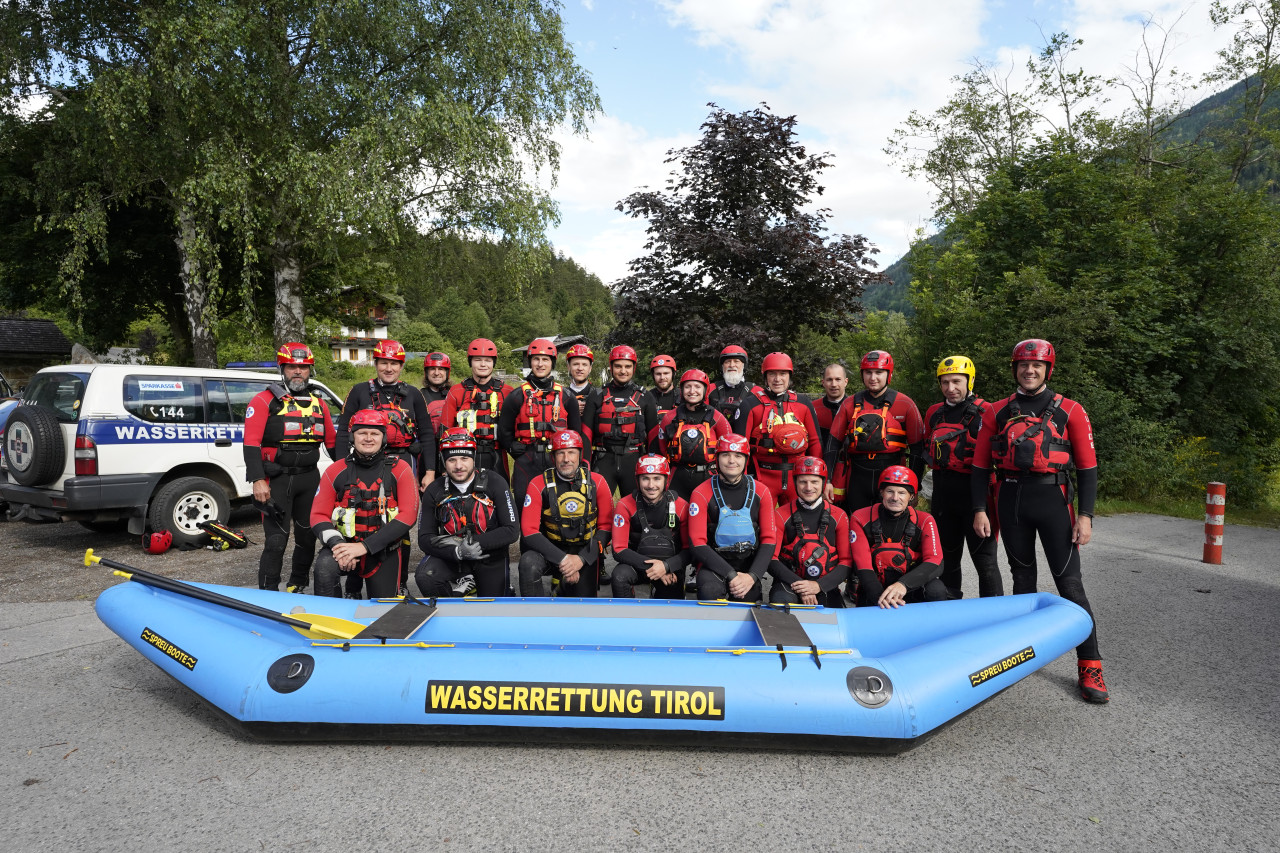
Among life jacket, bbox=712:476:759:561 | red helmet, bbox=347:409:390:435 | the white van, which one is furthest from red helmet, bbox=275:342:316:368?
life jacket, bbox=712:476:759:561

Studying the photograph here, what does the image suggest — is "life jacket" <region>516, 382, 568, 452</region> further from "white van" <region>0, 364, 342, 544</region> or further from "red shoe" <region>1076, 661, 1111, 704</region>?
"red shoe" <region>1076, 661, 1111, 704</region>

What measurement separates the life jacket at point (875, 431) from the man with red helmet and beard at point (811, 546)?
69 cm

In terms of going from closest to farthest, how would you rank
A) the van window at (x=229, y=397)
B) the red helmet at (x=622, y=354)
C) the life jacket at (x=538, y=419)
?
the life jacket at (x=538, y=419)
the red helmet at (x=622, y=354)
the van window at (x=229, y=397)

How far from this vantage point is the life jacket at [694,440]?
572 cm

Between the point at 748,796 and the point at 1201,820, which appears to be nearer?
the point at 1201,820

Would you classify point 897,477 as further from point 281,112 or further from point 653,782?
point 281,112

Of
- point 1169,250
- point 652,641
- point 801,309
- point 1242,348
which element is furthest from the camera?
point 1169,250

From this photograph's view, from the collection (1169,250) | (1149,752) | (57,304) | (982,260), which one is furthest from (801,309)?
(57,304)

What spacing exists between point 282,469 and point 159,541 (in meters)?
2.71

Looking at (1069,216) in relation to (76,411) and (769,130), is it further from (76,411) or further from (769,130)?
(76,411)

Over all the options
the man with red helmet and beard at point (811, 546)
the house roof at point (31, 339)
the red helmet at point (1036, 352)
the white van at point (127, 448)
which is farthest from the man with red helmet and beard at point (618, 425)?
the house roof at point (31, 339)

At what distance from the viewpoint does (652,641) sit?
3.98m

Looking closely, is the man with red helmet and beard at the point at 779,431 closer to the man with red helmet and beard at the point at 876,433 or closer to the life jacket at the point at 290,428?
the man with red helmet and beard at the point at 876,433

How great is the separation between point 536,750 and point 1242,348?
14732mm
